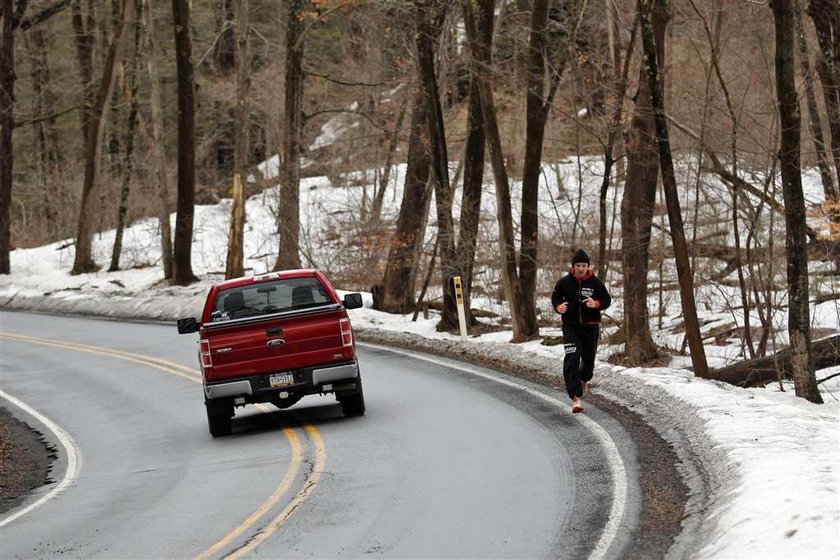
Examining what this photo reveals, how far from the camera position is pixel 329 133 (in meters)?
57.5

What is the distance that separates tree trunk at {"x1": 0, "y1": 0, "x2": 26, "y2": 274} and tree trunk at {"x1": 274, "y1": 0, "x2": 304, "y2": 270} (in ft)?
48.2

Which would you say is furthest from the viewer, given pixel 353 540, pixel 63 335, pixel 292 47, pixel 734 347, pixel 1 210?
pixel 1 210

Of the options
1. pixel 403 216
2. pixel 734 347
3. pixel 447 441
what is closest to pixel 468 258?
pixel 403 216

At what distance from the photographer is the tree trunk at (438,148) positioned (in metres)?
26.0

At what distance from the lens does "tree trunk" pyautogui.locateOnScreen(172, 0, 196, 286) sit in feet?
118

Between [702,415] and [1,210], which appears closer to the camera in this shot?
[702,415]

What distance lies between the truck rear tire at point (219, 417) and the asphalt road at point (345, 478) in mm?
129

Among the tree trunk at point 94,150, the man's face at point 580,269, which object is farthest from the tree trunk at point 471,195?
the tree trunk at point 94,150

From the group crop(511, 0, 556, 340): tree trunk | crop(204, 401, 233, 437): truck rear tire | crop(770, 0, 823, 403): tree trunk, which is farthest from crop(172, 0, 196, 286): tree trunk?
crop(770, 0, 823, 403): tree trunk

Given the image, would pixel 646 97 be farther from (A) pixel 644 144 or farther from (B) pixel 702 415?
(B) pixel 702 415

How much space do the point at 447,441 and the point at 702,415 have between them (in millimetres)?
2799

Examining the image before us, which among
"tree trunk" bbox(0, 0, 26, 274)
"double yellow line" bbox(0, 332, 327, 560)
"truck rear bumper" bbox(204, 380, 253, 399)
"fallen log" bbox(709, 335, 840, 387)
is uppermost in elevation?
"tree trunk" bbox(0, 0, 26, 274)

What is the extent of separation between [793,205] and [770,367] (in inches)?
148

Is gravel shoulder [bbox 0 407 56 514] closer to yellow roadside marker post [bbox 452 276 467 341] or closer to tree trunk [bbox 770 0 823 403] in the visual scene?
yellow roadside marker post [bbox 452 276 467 341]
